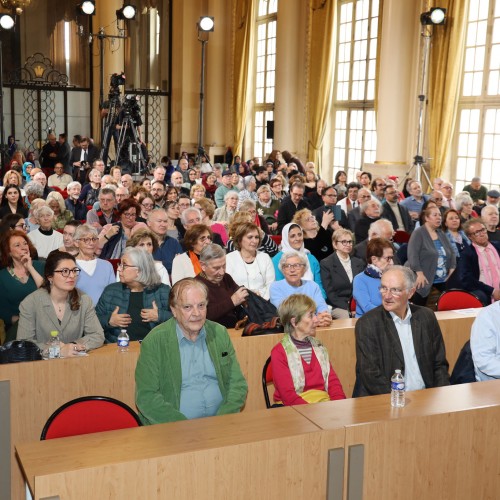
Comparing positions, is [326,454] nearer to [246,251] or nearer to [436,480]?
[436,480]

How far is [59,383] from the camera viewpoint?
4105 mm

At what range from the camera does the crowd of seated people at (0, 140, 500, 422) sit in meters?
4.12

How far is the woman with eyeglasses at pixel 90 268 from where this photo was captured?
18.2 ft

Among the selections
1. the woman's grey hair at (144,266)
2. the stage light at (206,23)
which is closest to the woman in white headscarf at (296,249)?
the woman's grey hair at (144,266)

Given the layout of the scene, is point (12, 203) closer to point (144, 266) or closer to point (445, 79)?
point (144, 266)

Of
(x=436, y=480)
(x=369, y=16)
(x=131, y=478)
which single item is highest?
(x=369, y=16)

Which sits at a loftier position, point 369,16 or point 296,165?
point 369,16

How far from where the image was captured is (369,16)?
15453mm

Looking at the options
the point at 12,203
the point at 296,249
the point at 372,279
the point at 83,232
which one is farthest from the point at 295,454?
the point at 12,203

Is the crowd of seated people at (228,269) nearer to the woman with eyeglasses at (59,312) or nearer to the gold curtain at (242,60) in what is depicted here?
the woman with eyeglasses at (59,312)

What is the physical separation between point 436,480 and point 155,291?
7.23 feet

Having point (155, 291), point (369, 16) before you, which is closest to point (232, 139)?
point (369, 16)

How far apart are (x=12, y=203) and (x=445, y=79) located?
8204 mm

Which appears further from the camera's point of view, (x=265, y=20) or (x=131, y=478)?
(x=265, y=20)
